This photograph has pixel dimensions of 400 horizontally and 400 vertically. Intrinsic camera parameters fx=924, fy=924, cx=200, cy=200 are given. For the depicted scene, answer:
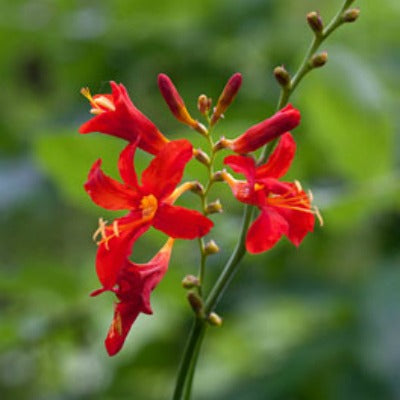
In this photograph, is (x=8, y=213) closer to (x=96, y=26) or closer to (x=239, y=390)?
(x=96, y=26)

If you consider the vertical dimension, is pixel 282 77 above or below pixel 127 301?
above

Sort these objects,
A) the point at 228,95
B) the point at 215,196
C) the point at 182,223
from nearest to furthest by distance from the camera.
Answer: the point at 182,223, the point at 228,95, the point at 215,196

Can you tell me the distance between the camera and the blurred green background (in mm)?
2107

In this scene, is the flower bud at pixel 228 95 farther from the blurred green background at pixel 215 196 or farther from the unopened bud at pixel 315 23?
the blurred green background at pixel 215 196

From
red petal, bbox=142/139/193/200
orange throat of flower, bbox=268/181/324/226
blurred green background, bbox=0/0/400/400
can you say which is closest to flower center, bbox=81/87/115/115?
red petal, bbox=142/139/193/200

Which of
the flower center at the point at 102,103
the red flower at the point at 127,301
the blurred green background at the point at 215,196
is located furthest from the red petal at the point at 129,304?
the blurred green background at the point at 215,196

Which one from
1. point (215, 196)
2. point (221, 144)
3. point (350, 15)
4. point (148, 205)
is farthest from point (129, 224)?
point (215, 196)

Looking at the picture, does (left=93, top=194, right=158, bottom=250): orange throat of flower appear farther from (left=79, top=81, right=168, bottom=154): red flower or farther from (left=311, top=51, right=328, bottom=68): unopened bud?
(left=311, top=51, right=328, bottom=68): unopened bud

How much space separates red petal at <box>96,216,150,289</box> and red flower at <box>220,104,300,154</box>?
0.53ft

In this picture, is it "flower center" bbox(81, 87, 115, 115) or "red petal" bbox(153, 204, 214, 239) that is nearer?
"red petal" bbox(153, 204, 214, 239)

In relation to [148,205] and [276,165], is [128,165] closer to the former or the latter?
[148,205]

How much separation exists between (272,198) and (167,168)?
153 mm

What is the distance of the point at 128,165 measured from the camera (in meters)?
1.11

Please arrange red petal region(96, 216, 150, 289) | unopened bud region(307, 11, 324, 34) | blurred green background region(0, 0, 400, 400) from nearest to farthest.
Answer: red petal region(96, 216, 150, 289) → unopened bud region(307, 11, 324, 34) → blurred green background region(0, 0, 400, 400)
